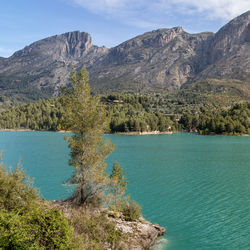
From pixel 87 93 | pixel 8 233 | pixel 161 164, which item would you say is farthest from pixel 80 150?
pixel 161 164

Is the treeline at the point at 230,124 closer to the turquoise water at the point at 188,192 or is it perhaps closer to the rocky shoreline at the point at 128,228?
the turquoise water at the point at 188,192

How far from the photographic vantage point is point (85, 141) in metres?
27.9

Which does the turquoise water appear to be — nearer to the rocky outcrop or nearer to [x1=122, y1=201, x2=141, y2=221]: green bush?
the rocky outcrop

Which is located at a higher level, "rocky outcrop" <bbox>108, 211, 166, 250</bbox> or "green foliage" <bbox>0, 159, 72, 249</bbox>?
"green foliage" <bbox>0, 159, 72, 249</bbox>

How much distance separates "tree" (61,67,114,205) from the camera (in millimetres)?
27297

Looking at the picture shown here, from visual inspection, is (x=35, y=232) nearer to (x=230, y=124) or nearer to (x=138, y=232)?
(x=138, y=232)

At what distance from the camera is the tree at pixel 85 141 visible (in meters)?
27.3

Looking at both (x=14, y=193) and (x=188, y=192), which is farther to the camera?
(x=188, y=192)

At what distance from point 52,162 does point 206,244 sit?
5597cm

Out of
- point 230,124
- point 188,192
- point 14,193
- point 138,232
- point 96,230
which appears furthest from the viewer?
point 230,124

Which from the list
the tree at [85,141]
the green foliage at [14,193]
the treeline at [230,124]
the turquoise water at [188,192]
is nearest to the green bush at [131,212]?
the tree at [85,141]

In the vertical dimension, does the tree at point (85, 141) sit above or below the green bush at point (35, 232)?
above

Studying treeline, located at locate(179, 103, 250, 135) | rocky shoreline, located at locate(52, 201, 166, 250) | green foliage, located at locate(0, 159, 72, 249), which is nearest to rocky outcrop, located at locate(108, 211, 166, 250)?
rocky shoreline, located at locate(52, 201, 166, 250)

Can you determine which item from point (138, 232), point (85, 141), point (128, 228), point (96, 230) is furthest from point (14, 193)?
point (138, 232)
